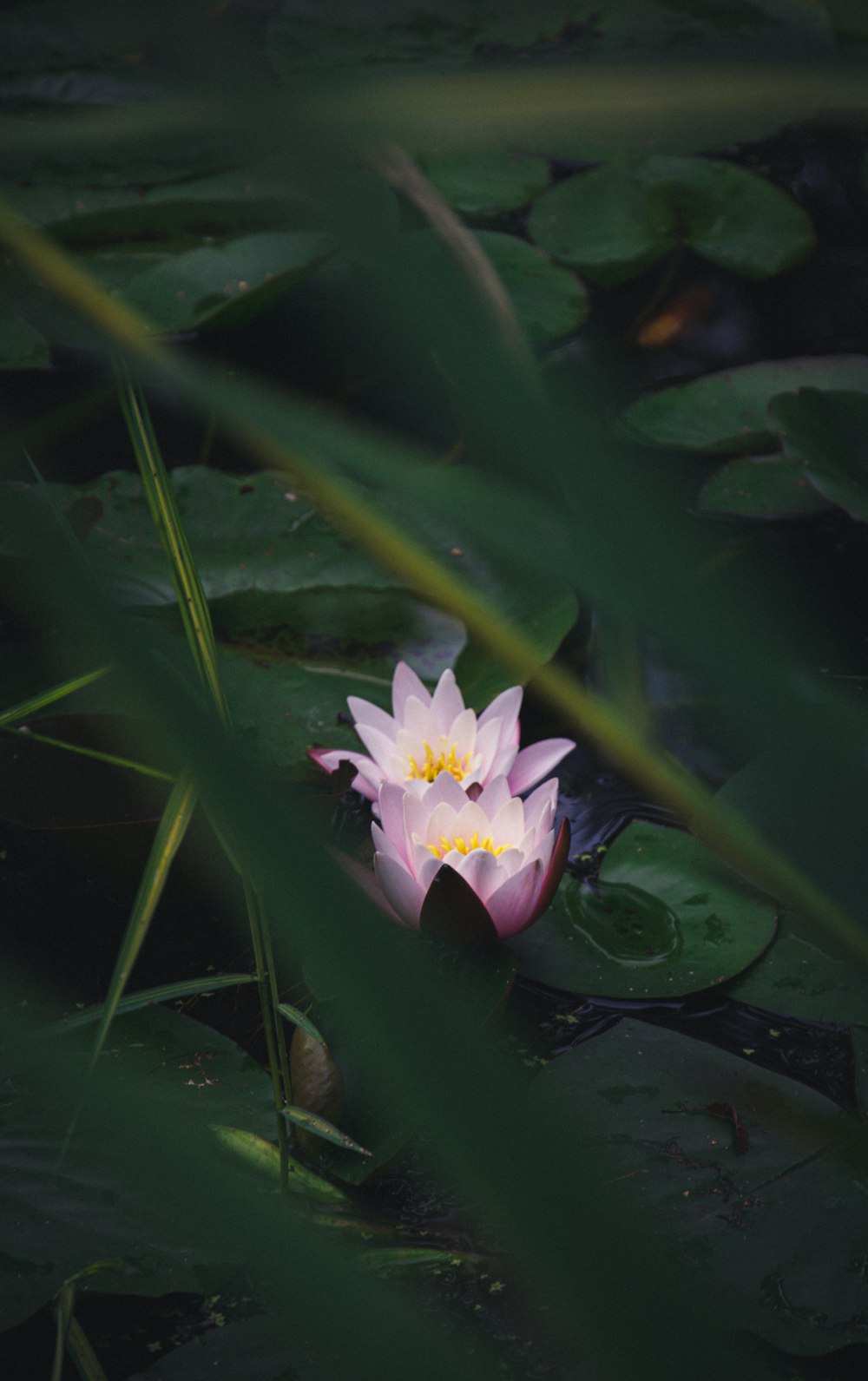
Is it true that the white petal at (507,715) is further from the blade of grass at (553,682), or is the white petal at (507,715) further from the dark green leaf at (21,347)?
the dark green leaf at (21,347)

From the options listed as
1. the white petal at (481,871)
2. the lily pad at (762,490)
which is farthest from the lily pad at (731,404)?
the white petal at (481,871)

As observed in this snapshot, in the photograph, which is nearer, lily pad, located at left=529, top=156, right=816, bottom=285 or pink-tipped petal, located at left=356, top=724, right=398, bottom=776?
pink-tipped petal, located at left=356, top=724, right=398, bottom=776

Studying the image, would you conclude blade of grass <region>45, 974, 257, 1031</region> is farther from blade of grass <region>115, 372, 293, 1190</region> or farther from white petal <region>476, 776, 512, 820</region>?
white petal <region>476, 776, 512, 820</region>

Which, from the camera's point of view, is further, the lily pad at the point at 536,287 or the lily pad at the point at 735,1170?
the lily pad at the point at 536,287

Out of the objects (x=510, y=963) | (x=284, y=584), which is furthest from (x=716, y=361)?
(x=510, y=963)

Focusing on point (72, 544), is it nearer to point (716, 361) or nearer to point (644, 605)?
point (644, 605)

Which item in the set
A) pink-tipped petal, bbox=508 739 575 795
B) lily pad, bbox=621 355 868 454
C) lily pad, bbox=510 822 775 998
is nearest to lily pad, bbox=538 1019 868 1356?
lily pad, bbox=510 822 775 998

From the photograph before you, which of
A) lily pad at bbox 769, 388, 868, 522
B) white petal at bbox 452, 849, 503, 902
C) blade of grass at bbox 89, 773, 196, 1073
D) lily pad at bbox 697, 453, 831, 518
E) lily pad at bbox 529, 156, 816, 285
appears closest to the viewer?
blade of grass at bbox 89, 773, 196, 1073
